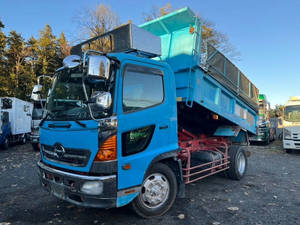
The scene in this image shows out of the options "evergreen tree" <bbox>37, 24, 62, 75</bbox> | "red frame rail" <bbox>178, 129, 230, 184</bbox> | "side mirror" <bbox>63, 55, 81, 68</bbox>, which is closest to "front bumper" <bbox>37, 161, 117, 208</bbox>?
"side mirror" <bbox>63, 55, 81, 68</bbox>

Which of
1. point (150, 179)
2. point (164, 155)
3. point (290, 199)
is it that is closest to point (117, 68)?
point (164, 155)

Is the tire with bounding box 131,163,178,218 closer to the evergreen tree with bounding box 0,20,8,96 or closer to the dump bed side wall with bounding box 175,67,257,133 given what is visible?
the dump bed side wall with bounding box 175,67,257,133

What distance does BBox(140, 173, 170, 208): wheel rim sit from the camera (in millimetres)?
3373

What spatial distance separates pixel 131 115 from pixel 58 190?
5.09 ft

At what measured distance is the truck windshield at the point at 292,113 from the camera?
416 inches

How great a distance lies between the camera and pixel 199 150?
534cm

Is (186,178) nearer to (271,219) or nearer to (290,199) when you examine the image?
(271,219)

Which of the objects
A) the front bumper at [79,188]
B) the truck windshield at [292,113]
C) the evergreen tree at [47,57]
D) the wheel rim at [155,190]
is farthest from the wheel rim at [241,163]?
the evergreen tree at [47,57]

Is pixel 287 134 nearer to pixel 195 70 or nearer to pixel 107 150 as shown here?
pixel 195 70

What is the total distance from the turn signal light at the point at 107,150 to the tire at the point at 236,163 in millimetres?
3898

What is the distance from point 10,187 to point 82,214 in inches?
111

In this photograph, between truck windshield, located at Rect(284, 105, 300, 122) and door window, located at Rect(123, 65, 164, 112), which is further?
truck windshield, located at Rect(284, 105, 300, 122)

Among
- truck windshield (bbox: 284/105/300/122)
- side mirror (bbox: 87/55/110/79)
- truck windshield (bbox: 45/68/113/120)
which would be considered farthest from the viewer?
truck windshield (bbox: 284/105/300/122)

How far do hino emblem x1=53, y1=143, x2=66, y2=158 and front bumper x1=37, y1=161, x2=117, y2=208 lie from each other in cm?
24
